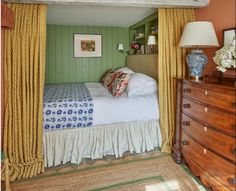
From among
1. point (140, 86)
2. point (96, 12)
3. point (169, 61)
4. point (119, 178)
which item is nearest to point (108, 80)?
point (140, 86)

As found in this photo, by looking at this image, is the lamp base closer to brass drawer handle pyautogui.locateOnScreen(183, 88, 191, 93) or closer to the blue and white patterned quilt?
brass drawer handle pyautogui.locateOnScreen(183, 88, 191, 93)

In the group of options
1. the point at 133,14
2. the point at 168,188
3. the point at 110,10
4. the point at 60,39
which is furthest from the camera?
the point at 60,39

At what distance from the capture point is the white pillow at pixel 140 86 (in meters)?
2.84

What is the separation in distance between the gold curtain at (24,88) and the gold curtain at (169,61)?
1.40m

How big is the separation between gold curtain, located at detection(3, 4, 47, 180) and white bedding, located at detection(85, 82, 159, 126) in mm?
Result: 679

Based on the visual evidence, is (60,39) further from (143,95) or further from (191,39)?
(191,39)

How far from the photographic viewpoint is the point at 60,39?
4.50 meters

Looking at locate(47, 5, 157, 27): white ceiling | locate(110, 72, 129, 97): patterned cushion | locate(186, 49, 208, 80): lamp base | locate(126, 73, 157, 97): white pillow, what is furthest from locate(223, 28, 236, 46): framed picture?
locate(110, 72, 129, 97): patterned cushion

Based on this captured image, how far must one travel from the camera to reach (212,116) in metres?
1.84

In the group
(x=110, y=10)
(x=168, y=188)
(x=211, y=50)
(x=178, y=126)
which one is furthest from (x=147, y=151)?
(x=110, y=10)

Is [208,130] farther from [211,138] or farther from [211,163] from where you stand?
[211,163]

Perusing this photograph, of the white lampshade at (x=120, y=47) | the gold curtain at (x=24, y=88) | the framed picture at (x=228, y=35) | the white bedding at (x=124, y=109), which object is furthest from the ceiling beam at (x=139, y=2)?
the white lampshade at (x=120, y=47)

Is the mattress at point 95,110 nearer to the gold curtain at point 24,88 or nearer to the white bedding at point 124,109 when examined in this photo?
the white bedding at point 124,109

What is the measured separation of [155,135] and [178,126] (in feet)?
1.59
